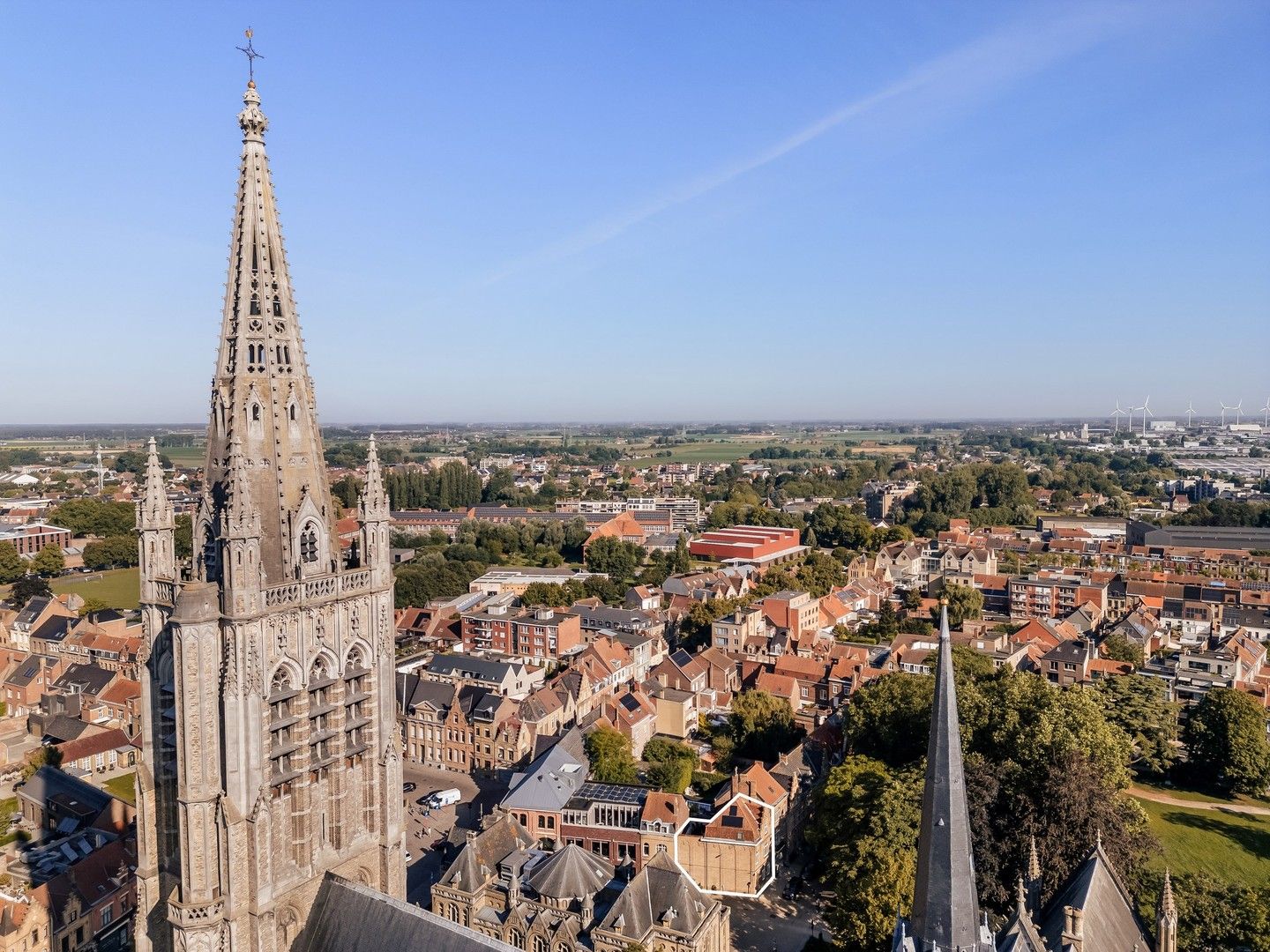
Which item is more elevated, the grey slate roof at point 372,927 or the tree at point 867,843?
the grey slate roof at point 372,927

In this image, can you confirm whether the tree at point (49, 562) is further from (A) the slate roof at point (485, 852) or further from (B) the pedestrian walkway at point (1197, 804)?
(B) the pedestrian walkway at point (1197, 804)

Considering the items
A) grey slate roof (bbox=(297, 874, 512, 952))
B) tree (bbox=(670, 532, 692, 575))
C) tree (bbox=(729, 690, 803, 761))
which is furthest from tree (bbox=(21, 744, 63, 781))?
tree (bbox=(670, 532, 692, 575))

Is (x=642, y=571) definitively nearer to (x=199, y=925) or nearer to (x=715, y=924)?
(x=715, y=924)

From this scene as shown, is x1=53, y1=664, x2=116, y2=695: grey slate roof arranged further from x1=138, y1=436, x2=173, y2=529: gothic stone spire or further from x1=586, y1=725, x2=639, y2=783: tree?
x1=138, y1=436, x2=173, y2=529: gothic stone spire

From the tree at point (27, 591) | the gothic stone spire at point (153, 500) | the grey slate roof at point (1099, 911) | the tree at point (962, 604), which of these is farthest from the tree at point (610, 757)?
the tree at point (27, 591)

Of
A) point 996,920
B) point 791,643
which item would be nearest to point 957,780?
point 996,920

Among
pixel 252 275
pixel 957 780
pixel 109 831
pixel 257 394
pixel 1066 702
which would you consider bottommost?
pixel 109 831
